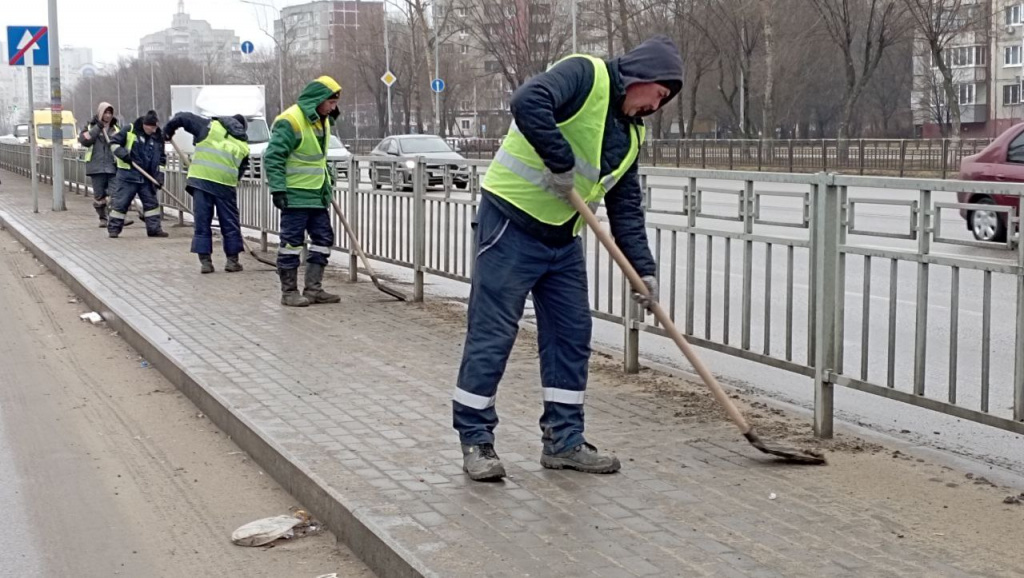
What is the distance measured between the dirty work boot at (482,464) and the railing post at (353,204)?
7.28 meters

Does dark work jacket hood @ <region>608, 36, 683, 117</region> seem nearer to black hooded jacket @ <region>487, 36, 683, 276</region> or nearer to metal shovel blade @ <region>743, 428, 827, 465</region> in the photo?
black hooded jacket @ <region>487, 36, 683, 276</region>

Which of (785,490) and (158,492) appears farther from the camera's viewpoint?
(158,492)

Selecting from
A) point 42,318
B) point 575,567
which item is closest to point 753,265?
point 575,567

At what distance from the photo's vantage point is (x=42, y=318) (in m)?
11.7

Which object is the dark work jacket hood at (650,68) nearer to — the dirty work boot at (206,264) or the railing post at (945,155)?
the dirty work boot at (206,264)

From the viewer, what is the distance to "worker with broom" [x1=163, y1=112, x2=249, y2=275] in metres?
13.8

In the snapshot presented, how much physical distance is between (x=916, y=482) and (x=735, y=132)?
60.9 meters

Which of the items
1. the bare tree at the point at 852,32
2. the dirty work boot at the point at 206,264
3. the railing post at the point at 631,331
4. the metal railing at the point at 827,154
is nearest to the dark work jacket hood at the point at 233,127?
the dirty work boot at the point at 206,264

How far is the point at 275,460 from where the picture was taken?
6109 millimetres

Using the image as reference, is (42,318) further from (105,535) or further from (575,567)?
(575,567)

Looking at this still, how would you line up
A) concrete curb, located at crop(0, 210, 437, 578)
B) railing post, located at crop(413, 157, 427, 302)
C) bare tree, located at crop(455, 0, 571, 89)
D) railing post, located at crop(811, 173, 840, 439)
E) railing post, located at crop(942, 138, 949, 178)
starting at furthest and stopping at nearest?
bare tree, located at crop(455, 0, 571, 89) → railing post, located at crop(942, 138, 949, 178) → railing post, located at crop(413, 157, 427, 302) → railing post, located at crop(811, 173, 840, 439) → concrete curb, located at crop(0, 210, 437, 578)

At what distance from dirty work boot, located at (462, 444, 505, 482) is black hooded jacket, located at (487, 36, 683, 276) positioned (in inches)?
34.8

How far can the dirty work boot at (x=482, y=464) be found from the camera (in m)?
5.48

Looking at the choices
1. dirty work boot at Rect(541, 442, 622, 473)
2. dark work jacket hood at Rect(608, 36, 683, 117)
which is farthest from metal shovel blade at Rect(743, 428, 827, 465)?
dark work jacket hood at Rect(608, 36, 683, 117)
